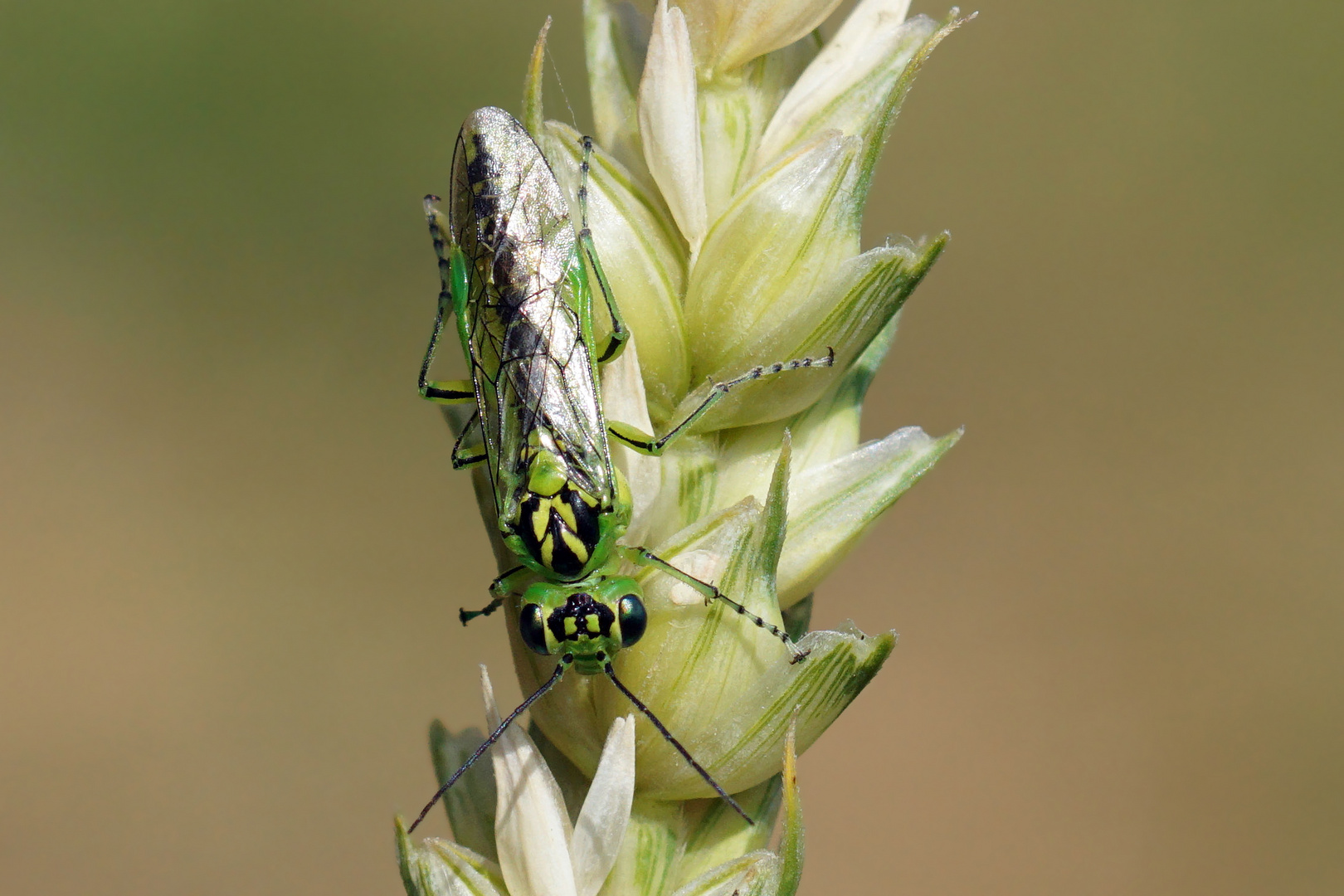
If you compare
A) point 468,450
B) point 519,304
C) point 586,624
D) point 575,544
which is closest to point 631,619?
point 586,624

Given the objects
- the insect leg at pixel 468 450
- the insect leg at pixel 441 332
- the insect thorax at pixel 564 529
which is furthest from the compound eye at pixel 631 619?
the insect leg at pixel 441 332

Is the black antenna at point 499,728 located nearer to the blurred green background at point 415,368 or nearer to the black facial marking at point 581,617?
the black facial marking at point 581,617

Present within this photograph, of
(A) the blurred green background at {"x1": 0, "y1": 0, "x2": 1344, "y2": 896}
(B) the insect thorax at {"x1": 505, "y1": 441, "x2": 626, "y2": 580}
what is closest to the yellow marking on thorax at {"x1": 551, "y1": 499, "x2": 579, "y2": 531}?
(B) the insect thorax at {"x1": 505, "y1": 441, "x2": 626, "y2": 580}

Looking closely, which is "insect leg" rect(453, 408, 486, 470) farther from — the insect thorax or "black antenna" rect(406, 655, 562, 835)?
"black antenna" rect(406, 655, 562, 835)

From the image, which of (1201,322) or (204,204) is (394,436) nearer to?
(204,204)

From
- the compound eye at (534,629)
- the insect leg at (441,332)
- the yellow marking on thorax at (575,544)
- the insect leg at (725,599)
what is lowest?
the insect leg at (725,599)
